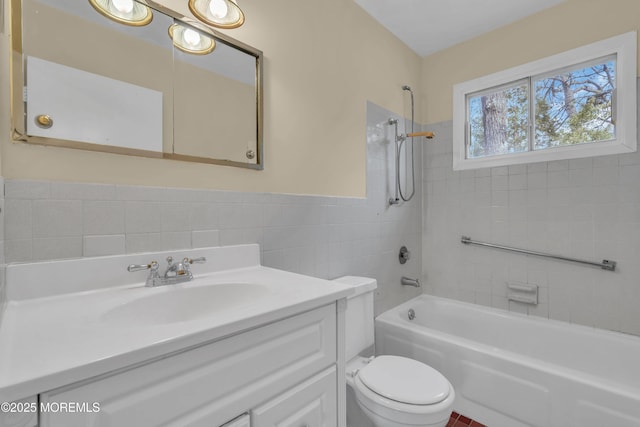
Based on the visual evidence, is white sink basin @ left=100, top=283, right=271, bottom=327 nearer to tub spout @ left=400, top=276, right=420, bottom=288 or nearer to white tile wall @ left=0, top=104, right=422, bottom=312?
white tile wall @ left=0, top=104, right=422, bottom=312

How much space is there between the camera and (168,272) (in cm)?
105

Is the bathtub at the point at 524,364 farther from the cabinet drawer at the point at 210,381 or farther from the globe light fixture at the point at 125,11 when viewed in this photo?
the globe light fixture at the point at 125,11

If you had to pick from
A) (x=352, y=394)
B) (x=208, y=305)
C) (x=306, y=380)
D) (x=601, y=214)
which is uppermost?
(x=601, y=214)

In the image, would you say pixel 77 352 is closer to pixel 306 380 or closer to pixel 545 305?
pixel 306 380

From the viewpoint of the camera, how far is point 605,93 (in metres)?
1.91

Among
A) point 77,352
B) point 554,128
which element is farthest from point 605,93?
point 77,352

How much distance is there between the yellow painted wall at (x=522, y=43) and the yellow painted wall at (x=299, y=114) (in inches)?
21.2

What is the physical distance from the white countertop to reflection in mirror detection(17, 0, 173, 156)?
476 millimetres

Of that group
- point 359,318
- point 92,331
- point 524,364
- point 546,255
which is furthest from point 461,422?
point 92,331

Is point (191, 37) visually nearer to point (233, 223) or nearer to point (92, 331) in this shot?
point (233, 223)

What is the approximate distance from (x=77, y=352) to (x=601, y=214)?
8.55 ft

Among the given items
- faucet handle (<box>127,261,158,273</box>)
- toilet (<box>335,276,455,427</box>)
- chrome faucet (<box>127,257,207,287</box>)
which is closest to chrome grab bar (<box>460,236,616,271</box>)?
toilet (<box>335,276,455,427</box>)

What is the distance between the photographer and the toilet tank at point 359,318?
5.11ft

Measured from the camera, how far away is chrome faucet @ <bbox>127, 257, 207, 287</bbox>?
102cm
